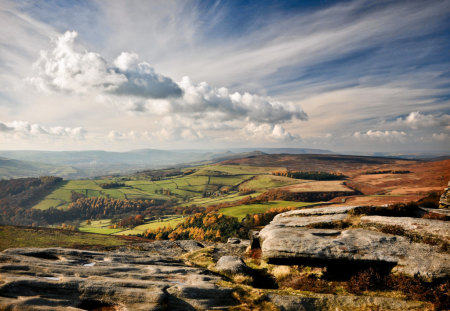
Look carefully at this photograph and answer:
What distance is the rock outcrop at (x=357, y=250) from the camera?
14750 millimetres

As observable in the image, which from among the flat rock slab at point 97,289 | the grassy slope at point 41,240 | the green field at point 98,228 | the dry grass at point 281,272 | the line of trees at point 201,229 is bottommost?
the green field at point 98,228

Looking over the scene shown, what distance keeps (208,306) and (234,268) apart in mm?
6561

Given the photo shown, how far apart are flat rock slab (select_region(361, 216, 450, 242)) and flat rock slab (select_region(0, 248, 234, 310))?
15737 millimetres

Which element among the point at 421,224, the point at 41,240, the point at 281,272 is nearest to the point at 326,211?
the point at 421,224

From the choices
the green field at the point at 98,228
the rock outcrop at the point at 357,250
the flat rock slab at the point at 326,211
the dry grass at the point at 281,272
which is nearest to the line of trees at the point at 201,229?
the green field at the point at 98,228

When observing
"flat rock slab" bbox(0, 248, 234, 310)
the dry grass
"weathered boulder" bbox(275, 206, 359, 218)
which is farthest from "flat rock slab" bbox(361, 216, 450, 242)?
"flat rock slab" bbox(0, 248, 234, 310)

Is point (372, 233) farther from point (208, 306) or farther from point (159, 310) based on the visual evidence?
point (159, 310)

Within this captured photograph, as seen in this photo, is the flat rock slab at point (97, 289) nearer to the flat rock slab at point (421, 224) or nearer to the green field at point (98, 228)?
the flat rock slab at point (421, 224)

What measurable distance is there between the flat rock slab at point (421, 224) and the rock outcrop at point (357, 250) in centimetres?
6

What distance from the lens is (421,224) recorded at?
57.2 ft

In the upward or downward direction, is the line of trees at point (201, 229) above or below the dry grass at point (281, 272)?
below

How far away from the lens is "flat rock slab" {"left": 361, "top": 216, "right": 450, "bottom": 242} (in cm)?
1617

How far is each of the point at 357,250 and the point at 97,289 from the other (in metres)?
19.4

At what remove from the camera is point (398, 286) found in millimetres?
14297
